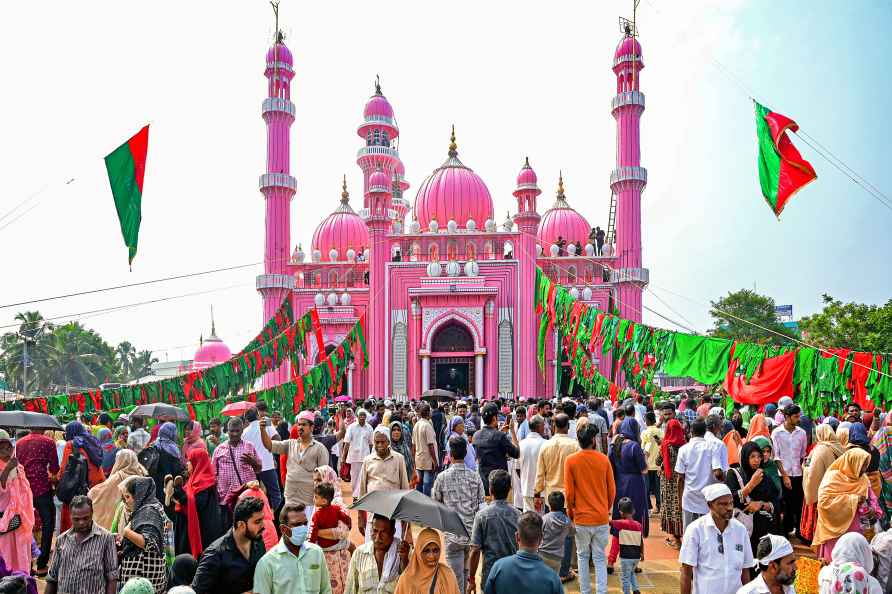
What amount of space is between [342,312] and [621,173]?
1260 cm

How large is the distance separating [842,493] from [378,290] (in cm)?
2396

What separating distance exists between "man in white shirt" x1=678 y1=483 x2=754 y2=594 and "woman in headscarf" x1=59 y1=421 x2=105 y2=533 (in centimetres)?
594

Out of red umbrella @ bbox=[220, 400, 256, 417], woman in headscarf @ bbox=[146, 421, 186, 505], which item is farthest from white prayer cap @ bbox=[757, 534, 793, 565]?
red umbrella @ bbox=[220, 400, 256, 417]

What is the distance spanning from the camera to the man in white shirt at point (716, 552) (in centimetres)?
467

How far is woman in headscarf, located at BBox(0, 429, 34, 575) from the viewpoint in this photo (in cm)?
630

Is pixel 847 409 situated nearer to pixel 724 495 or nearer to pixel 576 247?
pixel 724 495

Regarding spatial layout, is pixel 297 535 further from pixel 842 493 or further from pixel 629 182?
pixel 629 182

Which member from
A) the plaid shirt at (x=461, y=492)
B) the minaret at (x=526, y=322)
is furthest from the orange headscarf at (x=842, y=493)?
the minaret at (x=526, y=322)

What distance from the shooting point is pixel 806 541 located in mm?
8555

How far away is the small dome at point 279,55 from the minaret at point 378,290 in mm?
6576

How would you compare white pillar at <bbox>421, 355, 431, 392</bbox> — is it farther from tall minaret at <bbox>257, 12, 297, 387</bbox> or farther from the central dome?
the central dome

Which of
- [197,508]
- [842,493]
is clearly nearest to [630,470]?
[842,493]

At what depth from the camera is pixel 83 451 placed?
796cm

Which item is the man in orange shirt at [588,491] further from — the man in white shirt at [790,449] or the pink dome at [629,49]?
the pink dome at [629,49]
